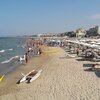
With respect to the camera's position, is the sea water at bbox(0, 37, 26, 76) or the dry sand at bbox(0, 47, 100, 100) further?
the sea water at bbox(0, 37, 26, 76)

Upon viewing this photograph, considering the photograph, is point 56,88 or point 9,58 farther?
point 9,58

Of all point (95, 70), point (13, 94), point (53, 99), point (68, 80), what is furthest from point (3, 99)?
point (95, 70)

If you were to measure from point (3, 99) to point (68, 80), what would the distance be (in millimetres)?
5295

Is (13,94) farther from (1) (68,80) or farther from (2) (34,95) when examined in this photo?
(1) (68,80)

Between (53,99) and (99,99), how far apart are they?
2.45 meters

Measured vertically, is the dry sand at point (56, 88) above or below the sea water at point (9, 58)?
above

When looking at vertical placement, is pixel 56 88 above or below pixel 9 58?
above

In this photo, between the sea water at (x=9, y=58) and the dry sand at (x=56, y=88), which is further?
the sea water at (x=9, y=58)

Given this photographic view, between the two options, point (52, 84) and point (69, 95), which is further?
point (52, 84)

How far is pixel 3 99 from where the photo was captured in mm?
13750

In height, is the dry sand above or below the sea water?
above

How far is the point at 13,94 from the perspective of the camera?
1469 cm

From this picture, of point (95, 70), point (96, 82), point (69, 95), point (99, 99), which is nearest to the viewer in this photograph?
point (99, 99)

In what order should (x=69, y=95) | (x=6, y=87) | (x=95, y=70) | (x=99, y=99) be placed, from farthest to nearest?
(x=95, y=70) → (x=6, y=87) → (x=69, y=95) → (x=99, y=99)
